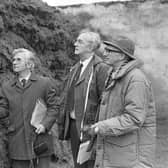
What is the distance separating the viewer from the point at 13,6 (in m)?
4.96

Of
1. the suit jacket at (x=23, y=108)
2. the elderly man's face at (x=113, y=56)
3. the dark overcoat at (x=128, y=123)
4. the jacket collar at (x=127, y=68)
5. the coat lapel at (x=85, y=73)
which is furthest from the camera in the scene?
the coat lapel at (x=85, y=73)

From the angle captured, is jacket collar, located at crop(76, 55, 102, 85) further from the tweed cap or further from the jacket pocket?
the jacket pocket

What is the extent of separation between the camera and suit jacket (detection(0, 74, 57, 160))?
3.30 meters

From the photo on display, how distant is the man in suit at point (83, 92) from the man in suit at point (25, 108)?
19cm

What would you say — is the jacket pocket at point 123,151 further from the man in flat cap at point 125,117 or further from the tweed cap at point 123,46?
the tweed cap at point 123,46

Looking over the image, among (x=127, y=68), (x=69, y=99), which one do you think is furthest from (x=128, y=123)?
(x=69, y=99)

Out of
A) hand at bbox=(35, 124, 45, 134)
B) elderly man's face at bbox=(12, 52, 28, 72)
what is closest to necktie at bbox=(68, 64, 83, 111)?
hand at bbox=(35, 124, 45, 134)

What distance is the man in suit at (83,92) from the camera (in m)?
3.39

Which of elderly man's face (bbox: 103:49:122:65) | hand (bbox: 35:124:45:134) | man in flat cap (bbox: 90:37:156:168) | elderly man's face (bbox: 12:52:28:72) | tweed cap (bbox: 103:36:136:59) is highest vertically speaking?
tweed cap (bbox: 103:36:136:59)

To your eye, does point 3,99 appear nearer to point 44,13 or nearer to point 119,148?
point 119,148

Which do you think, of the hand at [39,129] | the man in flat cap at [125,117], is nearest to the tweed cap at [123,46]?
the man in flat cap at [125,117]

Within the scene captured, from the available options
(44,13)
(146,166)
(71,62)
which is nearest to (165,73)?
(71,62)

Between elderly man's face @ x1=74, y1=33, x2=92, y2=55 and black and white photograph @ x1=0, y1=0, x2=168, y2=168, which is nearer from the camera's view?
black and white photograph @ x1=0, y1=0, x2=168, y2=168

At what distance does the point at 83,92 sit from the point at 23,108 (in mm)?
576
